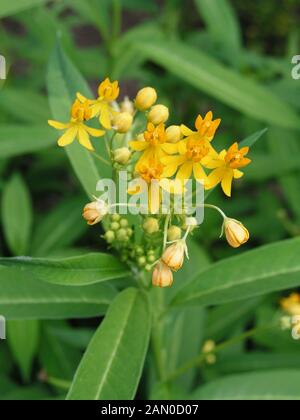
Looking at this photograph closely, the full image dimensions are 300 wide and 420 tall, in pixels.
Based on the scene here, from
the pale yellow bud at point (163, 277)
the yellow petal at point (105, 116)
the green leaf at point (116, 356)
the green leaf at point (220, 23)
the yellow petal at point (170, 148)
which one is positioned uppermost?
the green leaf at point (220, 23)

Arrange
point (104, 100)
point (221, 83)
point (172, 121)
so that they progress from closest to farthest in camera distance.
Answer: point (104, 100)
point (221, 83)
point (172, 121)

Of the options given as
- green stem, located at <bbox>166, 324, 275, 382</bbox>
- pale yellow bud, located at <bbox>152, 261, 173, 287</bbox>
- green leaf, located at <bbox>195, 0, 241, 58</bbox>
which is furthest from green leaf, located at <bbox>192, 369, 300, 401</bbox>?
green leaf, located at <bbox>195, 0, 241, 58</bbox>

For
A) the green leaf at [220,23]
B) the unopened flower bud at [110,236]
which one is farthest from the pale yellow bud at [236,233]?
the green leaf at [220,23]

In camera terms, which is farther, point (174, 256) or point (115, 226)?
point (115, 226)

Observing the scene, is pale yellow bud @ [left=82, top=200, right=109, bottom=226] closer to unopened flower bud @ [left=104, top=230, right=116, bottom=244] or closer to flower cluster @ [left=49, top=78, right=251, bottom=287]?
flower cluster @ [left=49, top=78, right=251, bottom=287]

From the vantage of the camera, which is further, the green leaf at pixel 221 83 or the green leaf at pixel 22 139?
the green leaf at pixel 221 83

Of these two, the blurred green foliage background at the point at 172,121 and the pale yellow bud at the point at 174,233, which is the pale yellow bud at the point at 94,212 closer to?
the pale yellow bud at the point at 174,233

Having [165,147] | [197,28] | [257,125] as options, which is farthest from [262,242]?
[197,28]

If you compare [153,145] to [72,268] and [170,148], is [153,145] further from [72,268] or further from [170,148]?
[72,268]

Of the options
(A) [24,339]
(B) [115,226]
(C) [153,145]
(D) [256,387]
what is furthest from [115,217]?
(A) [24,339]
